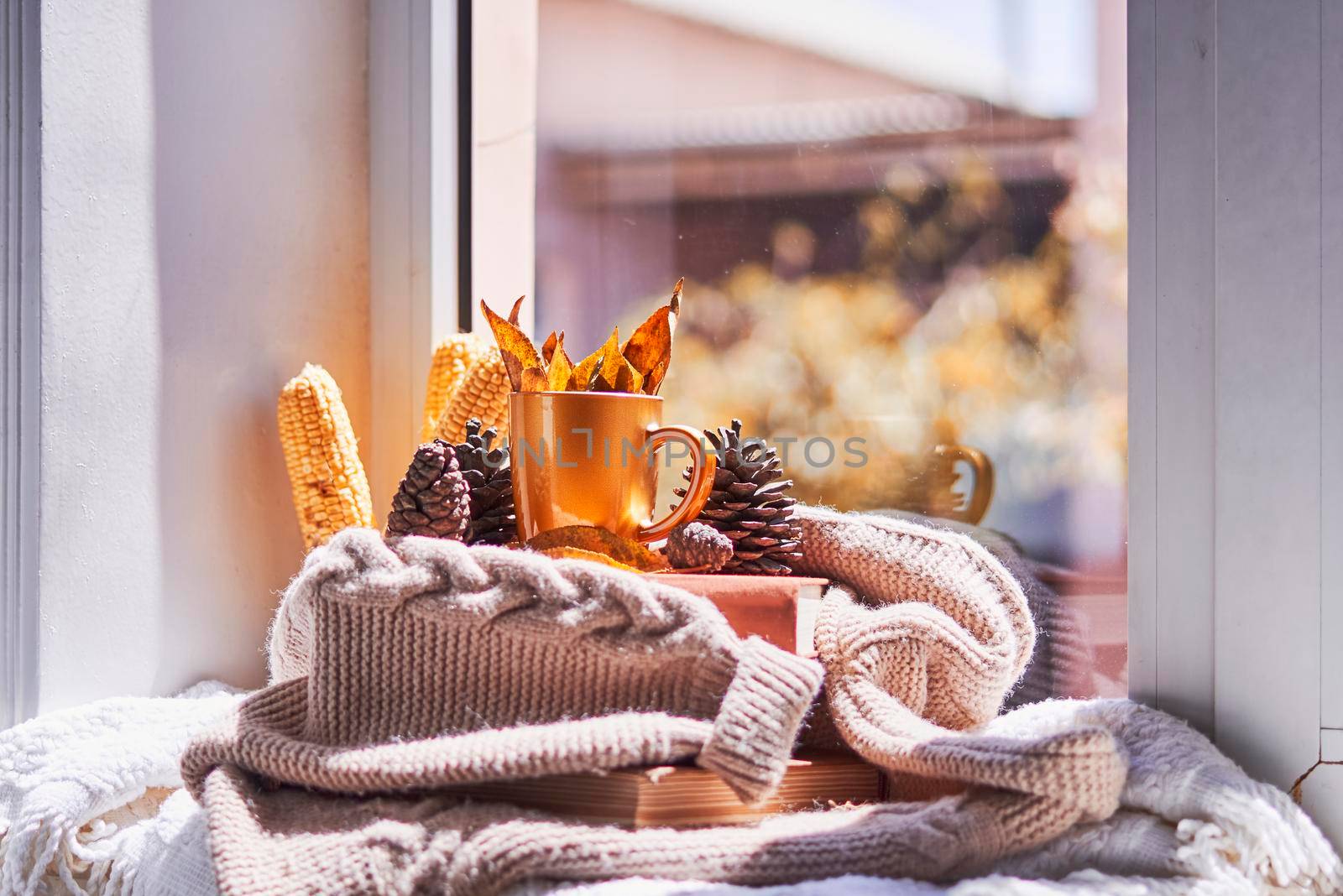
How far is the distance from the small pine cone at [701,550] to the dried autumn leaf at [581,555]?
3 centimetres

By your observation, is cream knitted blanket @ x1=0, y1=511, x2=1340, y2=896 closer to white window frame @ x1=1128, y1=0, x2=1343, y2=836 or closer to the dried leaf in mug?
white window frame @ x1=1128, y1=0, x2=1343, y2=836

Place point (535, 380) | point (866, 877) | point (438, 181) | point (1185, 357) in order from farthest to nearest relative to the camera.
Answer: point (438, 181) → point (535, 380) → point (1185, 357) → point (866, 877)

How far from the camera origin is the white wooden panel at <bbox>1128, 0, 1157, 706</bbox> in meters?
0.55

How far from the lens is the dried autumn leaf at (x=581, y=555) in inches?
23.0

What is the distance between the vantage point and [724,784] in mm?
491

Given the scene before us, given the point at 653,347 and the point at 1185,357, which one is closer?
the point at 1185,357

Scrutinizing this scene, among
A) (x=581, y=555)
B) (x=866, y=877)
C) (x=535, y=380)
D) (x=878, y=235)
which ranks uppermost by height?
(x=878, y=235)

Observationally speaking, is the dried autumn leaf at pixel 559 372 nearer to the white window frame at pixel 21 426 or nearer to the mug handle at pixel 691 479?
the mug handle at pixel 691 479

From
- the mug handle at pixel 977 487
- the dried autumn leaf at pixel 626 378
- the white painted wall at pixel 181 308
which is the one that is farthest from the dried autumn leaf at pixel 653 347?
the white painted wall at pixel 181 308

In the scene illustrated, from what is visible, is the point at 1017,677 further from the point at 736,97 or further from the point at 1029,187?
the point at 736,97

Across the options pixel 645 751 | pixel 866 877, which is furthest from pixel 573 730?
pixel 866 877

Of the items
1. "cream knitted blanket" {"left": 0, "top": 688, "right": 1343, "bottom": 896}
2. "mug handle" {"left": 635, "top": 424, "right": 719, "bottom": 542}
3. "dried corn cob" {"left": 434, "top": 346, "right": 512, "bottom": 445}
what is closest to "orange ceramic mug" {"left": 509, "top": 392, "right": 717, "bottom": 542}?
"mug handle" {"left": 635, "top": 424, "right": 719, "bottom": 542}

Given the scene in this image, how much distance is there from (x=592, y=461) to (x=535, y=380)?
0.07 metres

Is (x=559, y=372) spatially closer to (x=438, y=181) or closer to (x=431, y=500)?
(x=431, y=500)
